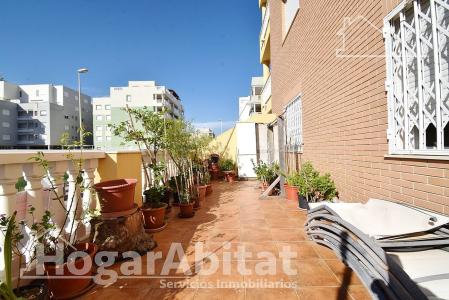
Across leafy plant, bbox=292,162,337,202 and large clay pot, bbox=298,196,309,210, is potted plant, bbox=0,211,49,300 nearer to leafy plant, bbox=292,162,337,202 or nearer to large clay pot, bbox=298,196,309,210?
leafy plant, bbox=292,162,337,202

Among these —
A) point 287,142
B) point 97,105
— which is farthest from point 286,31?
point 97,105

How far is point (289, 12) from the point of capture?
738 centimetres

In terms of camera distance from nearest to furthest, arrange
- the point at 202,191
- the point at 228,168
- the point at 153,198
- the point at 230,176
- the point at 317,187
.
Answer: the point at 153,198
the point at 317,187
the point at 202,191
the point at 230,176
the point at 228,168

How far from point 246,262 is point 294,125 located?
17.2 feet

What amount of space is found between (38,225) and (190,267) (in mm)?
1545

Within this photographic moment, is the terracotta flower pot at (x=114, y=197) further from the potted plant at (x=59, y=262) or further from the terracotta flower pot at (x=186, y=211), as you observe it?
the terracotta flower pot at (x=186, y=211)

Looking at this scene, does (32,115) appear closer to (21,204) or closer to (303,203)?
(21,204)

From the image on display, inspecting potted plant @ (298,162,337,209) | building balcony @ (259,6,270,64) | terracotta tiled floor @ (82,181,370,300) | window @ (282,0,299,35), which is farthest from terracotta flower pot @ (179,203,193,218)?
building balcony @ (259,6,270,64)

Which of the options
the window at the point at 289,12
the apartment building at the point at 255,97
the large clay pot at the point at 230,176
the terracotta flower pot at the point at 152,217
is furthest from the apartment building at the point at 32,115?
the terracotta flower pot at the point at 152,217

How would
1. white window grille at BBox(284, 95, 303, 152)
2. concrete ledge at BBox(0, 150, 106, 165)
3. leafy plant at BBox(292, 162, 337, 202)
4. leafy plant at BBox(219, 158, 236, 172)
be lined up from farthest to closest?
leafy plant at BBox(219, 158, 236, 172)
white window grille at BBox(284, 95, 303, 152)
leafy plant at BBox(292, 162, 337, 202)
concrete ledge at BBox(0, 150, 106, 165)

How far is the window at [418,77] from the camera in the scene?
219 cm

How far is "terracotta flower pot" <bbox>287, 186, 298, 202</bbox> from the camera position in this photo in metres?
5.72

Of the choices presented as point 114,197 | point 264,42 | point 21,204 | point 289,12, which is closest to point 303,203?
point 114,197

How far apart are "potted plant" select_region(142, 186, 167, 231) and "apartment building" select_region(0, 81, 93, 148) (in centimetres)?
5602
